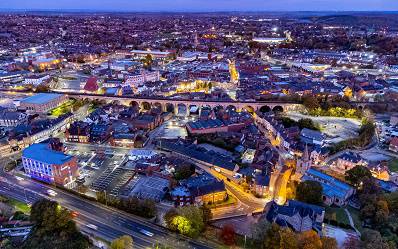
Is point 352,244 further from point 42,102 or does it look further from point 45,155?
point 42,102

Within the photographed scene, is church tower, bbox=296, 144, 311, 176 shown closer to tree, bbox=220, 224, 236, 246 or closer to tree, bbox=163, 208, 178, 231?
tree, bbox=220, 224, 236, 246

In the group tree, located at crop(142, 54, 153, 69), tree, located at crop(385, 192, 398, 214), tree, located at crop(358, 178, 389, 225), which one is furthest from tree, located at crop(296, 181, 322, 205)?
tree, located at crop(142, 54, 153, 69)

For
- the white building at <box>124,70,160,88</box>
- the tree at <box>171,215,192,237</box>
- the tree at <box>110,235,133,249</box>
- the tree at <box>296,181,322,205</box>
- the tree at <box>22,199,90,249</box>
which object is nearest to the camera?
the tree at <box>110,235,133,249</box>

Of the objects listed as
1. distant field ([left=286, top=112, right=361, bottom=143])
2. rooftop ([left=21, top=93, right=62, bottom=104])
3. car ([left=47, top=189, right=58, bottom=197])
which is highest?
rooftop ([left=21, top=93, right=62, bottom=104])

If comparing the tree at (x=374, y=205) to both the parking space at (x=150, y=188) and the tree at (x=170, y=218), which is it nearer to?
the tree at (x=170, y=218)

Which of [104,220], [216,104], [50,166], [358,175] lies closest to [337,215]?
[358,175]

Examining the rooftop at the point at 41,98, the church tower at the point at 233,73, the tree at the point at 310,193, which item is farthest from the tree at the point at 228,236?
the church tower at the point at 233,73

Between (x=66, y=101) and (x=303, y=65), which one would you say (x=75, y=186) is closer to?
(x=66, y=101)
